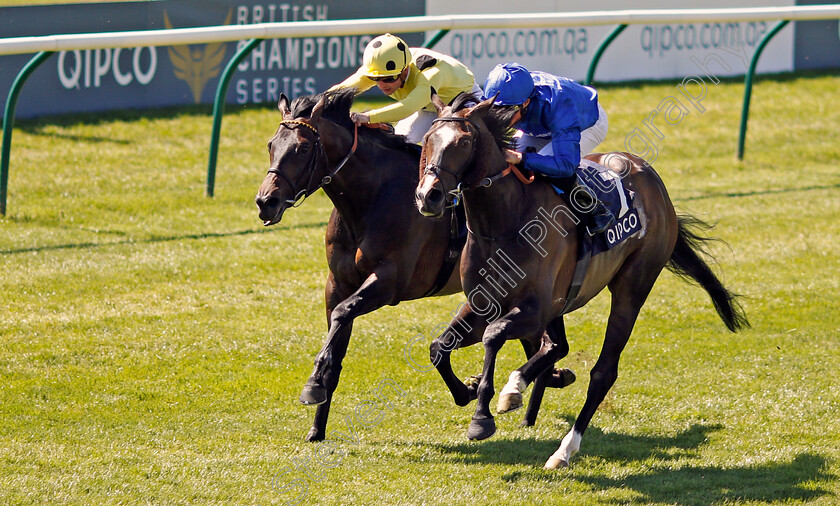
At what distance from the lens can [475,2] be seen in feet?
42.8

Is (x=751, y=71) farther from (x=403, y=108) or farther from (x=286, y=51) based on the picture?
(x=403, y=108)

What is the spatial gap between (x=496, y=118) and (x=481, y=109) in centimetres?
13

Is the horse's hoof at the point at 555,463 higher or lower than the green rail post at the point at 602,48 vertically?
lower

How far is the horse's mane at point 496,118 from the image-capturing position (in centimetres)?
471

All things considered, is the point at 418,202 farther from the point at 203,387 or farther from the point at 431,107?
the point at 203,387

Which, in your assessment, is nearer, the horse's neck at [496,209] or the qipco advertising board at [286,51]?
the horse's neck at [496,209]

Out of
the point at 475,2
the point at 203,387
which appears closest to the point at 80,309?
the point at 203,387

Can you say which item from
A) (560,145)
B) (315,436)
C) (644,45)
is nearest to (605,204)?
(560,145)

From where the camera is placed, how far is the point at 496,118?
474 centimetres

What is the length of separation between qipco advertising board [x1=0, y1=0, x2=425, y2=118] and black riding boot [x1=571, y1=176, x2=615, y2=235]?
22.3ft

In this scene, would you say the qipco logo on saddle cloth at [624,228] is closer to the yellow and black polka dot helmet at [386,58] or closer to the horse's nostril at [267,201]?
the yellow and black polka dot helmet at [386,58]

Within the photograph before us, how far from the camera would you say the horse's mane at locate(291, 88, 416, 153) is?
16.7 ft

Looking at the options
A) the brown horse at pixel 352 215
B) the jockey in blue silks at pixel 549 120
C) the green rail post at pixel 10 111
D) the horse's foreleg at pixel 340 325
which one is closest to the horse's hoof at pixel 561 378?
the brown horse at pixel 352 215

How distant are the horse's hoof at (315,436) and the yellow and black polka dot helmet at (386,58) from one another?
1803mm
